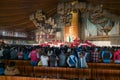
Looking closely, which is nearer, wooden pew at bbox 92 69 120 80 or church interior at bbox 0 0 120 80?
wooden pew at bbox 92 69 120 80

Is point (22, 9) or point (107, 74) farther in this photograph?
point (22, 9)

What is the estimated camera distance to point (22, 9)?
31.4 meters

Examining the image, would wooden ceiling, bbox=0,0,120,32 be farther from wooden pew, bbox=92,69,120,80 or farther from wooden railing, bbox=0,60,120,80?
wooden pew, bbox=92,69,120,80

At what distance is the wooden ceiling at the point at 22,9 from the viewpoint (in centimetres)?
2899

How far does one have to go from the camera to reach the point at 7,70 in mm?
7562

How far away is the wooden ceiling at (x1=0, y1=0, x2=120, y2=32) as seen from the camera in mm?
28991

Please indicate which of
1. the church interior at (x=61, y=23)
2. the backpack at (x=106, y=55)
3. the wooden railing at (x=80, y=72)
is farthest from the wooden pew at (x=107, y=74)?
the church interior at (x=61, y=23)

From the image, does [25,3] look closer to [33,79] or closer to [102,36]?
[102,36]

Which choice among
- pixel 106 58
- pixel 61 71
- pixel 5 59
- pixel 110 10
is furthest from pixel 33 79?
pixel 110 10

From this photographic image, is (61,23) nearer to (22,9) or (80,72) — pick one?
(22,9)

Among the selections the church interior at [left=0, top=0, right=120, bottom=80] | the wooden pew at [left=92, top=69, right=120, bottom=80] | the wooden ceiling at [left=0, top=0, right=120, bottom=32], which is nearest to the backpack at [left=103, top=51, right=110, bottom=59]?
the wooden pew at [left=92, top=69, right=120, bottom=80]

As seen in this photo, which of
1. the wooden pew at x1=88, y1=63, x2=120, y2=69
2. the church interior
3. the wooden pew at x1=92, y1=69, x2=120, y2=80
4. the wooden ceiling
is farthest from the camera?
the wooden ceiling

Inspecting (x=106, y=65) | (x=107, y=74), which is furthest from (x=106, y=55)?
(x=107, y=74)

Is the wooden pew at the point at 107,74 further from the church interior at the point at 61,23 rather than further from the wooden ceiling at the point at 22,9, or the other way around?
the wooden ceiling at the point at 22,9
